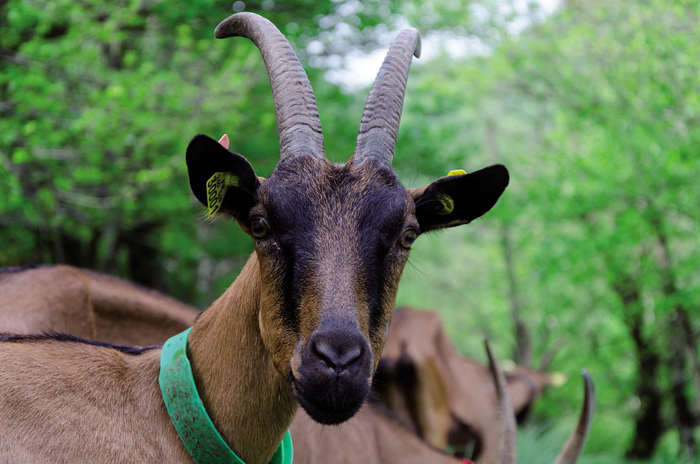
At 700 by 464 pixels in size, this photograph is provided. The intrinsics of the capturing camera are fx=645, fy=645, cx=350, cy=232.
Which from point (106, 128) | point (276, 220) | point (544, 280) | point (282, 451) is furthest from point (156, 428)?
point (544, 280)

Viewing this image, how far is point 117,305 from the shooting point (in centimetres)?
492

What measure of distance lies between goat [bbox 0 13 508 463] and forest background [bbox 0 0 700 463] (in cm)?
343

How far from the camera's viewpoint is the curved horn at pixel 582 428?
431 centimetres

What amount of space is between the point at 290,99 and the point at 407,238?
88 cm

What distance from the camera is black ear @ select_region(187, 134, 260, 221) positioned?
2.68m

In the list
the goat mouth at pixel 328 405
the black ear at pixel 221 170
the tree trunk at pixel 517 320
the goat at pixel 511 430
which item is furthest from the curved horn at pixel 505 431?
the tree trunk at pixel 517 320

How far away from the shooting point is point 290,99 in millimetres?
3109

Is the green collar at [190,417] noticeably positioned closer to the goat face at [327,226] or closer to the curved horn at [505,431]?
the goat face at [327,226]

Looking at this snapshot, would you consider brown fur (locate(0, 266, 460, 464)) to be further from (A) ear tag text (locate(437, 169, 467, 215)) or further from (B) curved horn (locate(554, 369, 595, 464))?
(A) ear tag text (locate(437, 169, 467, 215))

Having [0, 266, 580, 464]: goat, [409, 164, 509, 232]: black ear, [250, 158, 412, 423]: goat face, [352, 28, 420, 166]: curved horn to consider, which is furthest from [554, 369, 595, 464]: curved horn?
[352, 28, 420, 166]: curved horn

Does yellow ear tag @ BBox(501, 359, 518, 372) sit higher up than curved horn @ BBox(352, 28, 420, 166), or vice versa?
curved horn @ BBox(352, 28, 420, 166)

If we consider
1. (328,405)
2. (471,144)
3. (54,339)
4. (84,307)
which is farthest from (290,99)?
(471,144)

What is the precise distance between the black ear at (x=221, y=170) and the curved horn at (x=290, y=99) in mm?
235

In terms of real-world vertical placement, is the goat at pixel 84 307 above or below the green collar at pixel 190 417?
below
